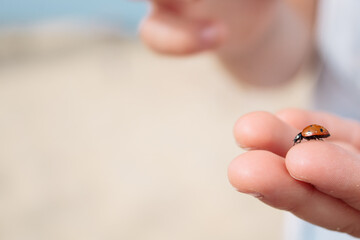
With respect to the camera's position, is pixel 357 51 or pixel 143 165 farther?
pixel 143 165

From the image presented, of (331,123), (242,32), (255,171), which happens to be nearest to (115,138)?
(242,32)

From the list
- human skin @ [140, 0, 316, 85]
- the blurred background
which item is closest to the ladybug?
human skin @ [140, 0, 316, 85]

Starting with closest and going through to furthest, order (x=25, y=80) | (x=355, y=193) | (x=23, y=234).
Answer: (x=355, y=193), (x=23, y=234), (x=25, y=80)

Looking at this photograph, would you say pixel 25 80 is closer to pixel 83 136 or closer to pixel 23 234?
pixel 83 136

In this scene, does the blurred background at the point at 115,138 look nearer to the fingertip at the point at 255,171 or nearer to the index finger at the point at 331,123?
the index finger at the point at 331,123

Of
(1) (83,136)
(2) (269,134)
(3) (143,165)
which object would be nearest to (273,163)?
(2) (269,134)

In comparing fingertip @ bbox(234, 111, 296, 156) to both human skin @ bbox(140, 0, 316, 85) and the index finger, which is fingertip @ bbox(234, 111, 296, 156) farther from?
human skin @ bbox(140, 0, 316, 85)

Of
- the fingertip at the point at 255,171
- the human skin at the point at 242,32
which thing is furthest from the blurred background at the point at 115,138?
the fingertip at the point at 255,171
